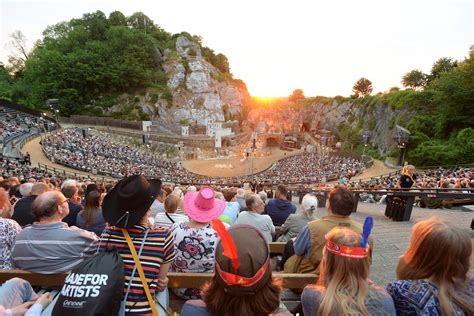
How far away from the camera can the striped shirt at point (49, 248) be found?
266 centimetres

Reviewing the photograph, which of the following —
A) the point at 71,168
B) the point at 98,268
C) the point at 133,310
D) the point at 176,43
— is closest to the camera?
the point at 98,268

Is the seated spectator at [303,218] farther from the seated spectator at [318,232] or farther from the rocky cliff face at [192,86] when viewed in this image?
the rocky cliff face at [192,86]

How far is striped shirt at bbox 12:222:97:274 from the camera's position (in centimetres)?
266

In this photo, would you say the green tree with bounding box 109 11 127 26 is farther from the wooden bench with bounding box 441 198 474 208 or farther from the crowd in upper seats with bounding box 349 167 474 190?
the wooden bench with bounding box 441 198 474 208

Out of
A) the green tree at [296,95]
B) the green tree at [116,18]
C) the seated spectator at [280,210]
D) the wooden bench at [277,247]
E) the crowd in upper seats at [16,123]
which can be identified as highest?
the green tree at [116,18]

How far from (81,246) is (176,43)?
8721cm

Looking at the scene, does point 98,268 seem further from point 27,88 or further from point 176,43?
point 176,43

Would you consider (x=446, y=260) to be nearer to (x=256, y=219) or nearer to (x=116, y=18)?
(x=256, y=219)

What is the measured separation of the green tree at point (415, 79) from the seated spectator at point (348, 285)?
67.2m

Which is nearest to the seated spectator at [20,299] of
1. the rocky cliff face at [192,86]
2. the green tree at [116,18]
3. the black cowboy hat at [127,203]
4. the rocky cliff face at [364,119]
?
the black cowboy hat at [127,203]

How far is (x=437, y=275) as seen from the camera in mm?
1962

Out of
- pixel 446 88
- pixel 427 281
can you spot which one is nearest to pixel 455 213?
pixel 427 281

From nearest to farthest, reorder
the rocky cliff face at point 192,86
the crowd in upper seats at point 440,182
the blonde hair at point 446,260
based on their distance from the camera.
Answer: the blonde hair at point 446,260
the crowd in upper seats at point 440,182
the rocky cliff face at point 192,86

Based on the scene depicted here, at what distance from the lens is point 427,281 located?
1.99 meters
